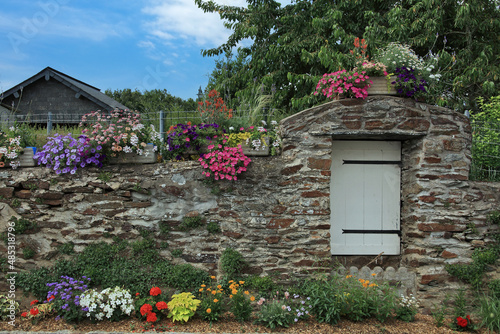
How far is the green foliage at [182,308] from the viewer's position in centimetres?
376

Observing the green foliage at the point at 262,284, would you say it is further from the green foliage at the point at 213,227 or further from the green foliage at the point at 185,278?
the green foliage at the point at 213,227

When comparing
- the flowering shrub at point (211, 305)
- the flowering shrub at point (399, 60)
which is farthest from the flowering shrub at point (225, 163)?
the flowering shrub at point (399, 60)

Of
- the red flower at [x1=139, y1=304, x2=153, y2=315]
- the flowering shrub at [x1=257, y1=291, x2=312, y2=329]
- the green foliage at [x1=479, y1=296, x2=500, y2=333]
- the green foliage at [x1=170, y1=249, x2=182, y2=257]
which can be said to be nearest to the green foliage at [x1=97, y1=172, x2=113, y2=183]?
the green foliage at [x1=170, y1=249, x2=182, y2=257]

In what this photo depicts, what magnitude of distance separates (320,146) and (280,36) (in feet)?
23.3

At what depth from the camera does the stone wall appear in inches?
171

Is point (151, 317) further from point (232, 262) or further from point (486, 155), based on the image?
point (486, 155)

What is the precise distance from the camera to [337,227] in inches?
188

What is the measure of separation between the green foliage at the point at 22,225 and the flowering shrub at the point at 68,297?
91cm

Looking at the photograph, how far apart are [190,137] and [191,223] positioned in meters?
1.20

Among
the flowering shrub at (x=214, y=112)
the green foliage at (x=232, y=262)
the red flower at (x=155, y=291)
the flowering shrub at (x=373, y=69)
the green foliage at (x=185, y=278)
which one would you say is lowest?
the red flower at (x=155, y=291)

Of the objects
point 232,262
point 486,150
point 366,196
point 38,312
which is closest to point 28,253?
point 38,312

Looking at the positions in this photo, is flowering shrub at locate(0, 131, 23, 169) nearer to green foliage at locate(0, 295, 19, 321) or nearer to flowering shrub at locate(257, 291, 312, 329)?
green foliage at locate(0, 295, 19, 321)

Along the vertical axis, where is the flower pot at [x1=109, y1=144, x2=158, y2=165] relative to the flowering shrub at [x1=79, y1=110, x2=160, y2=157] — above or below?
below

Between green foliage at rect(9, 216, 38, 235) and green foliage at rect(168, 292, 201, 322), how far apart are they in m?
2.30
